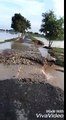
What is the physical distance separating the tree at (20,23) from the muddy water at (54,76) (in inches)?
17.0

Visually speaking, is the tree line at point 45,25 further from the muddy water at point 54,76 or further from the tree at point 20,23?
the muddy water at point 54,76

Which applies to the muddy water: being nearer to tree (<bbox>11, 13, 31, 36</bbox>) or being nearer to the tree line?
the tree line

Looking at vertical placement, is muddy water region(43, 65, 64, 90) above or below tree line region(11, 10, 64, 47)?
below

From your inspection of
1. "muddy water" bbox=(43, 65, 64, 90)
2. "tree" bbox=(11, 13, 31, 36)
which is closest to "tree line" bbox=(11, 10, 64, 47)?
"tree" bbox=(11, 13, 31, 36)

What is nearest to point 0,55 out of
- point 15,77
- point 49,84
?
point 15,77

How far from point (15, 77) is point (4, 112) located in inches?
16.0

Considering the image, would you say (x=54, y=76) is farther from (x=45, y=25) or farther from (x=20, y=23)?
(x=20, y=23)

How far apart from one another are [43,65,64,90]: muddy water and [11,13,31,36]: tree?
43 centimetres

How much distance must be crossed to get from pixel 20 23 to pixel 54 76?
24.1 inches

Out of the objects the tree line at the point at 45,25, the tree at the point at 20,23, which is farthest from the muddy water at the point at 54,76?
the tree at the point at 20,23

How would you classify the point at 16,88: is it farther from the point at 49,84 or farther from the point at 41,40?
the point at 41,40

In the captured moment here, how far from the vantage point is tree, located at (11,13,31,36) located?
1758mm

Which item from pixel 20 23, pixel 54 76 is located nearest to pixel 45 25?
pixel 20 23

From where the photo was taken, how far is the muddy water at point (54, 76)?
1.73m
